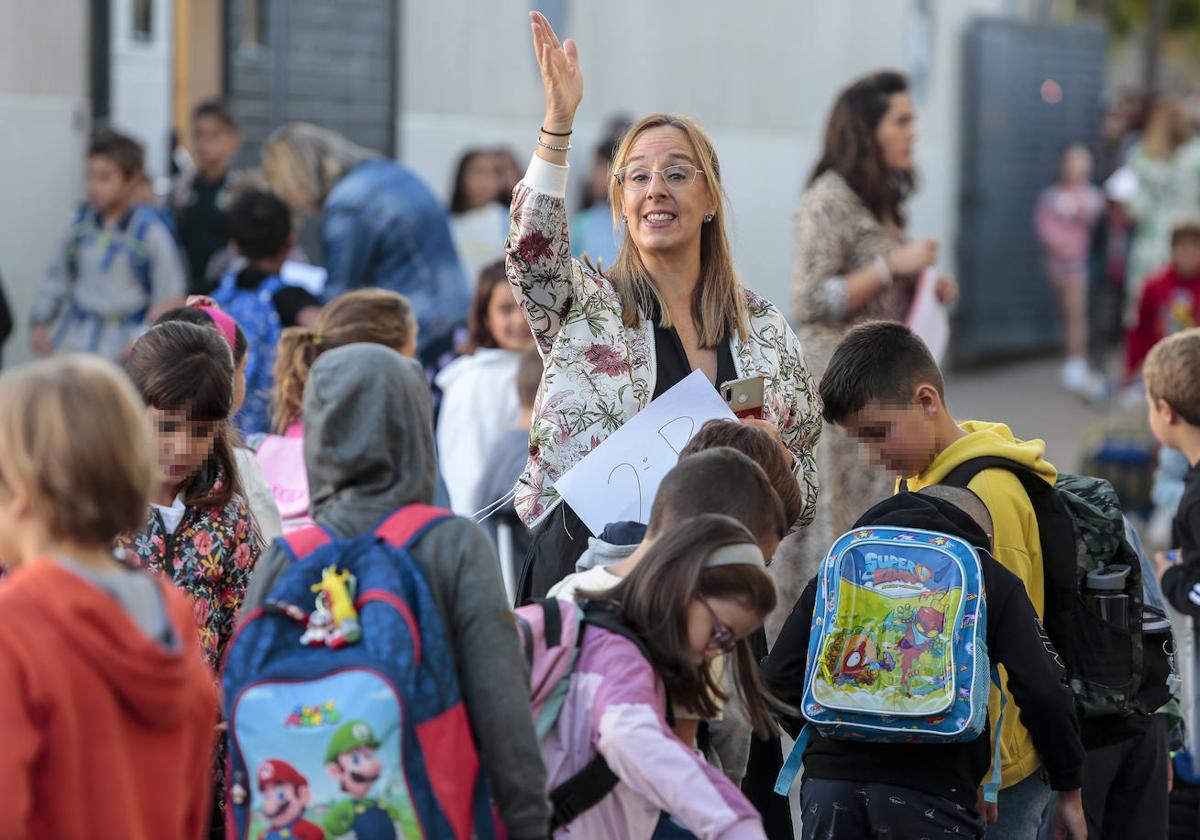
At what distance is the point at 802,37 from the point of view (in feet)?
46.6

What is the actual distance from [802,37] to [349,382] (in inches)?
473

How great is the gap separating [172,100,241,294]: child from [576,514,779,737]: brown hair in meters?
6.76

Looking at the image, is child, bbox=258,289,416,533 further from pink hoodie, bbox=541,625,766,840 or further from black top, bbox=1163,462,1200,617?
black top, bbox=1163,462,1200,617

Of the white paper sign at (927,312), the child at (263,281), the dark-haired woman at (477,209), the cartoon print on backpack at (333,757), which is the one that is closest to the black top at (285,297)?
the child at (263,281)

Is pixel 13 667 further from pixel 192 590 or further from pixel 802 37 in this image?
pixel 802 37

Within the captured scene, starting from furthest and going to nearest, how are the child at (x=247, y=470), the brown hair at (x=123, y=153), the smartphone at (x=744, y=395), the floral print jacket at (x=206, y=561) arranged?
1. the brown hair at (x=123, y=153)
2. the child at (x=247, y=470)
3. the smartphone at (x=744, y=395)
4. the floral print jacket at (x=206, y=561)

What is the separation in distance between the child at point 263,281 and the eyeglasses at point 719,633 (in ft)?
12.1

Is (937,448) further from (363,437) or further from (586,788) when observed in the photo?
(363,437)

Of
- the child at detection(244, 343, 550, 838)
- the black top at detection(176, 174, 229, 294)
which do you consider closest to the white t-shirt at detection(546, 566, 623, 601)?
the child at detection(244, 343, 550, 838)

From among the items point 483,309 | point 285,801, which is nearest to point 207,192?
point 483,309

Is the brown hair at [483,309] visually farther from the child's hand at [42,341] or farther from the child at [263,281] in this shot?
the child's hand at [42,341]

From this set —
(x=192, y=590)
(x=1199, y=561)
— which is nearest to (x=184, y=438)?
(x=192, y=590)

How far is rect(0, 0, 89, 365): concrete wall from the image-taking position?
8.54 m

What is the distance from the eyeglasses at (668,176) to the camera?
391 centimetres
